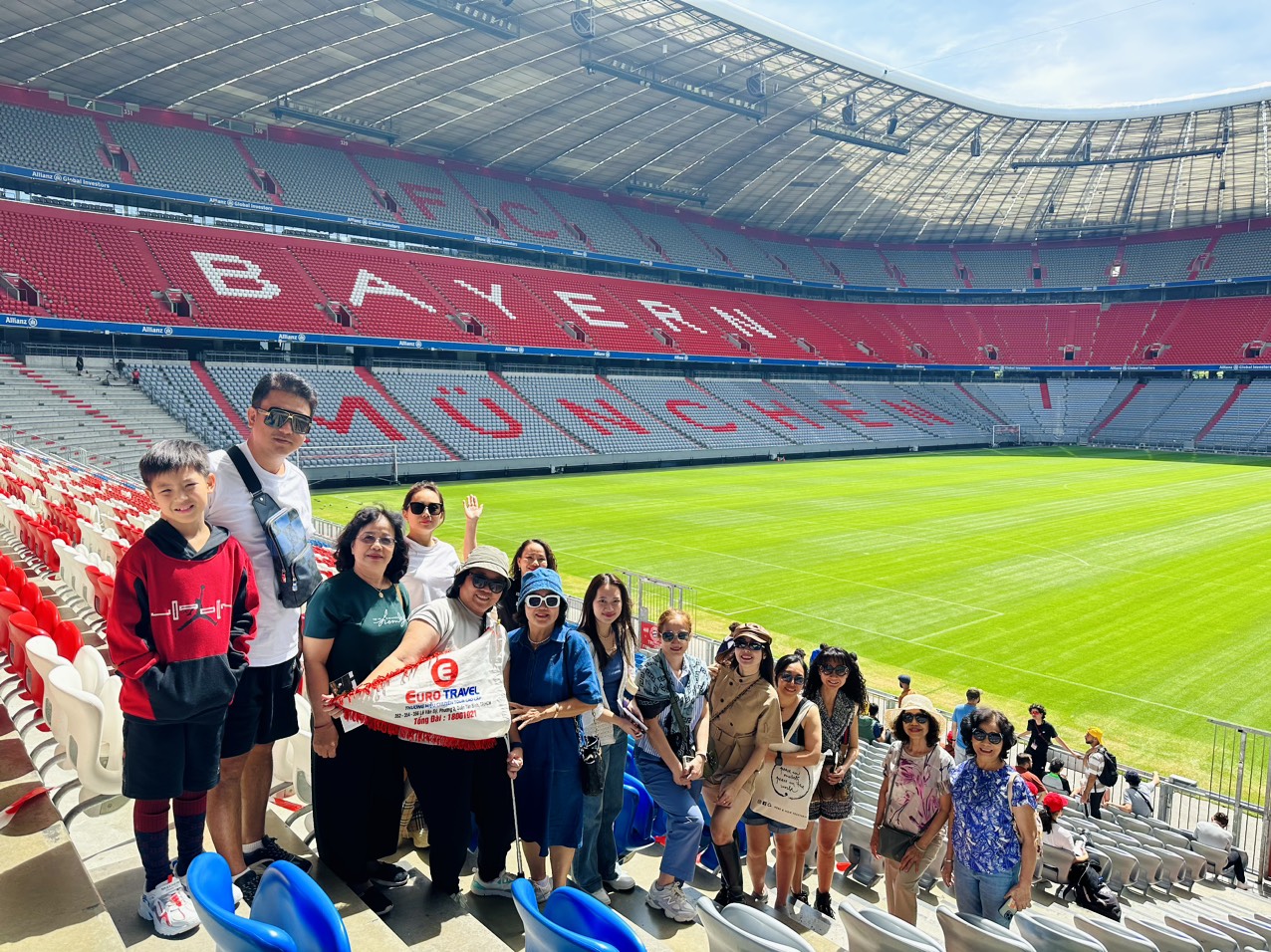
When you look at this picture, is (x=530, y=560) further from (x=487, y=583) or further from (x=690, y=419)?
(x=690, y=419)

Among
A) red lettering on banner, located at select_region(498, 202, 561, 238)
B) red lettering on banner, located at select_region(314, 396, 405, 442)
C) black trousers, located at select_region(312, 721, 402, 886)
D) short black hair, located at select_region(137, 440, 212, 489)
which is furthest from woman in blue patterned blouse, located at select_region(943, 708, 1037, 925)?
red lettering on banner, located at select_region(498, 202, 561, 238)

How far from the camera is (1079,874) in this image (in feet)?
18.5

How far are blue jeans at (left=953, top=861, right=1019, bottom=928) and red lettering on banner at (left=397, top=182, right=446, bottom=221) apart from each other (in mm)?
48366

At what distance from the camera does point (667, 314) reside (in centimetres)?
5366

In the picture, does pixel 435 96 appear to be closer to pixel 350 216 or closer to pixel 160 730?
pixel 350 216

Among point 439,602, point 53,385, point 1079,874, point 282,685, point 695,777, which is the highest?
point 53,385

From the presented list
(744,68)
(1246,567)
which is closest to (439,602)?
(1246,567)

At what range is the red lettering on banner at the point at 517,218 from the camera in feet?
169

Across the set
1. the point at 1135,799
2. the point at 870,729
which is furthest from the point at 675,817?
the point at 1135,799

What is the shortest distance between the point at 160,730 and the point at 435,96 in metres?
43.7

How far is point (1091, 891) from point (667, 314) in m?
49.9

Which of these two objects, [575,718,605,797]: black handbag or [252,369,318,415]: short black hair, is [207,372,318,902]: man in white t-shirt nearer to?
[252,369,318,415]: short black hair

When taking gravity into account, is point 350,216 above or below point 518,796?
above

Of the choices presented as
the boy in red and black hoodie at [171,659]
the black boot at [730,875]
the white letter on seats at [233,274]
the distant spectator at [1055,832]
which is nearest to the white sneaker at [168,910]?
the boy in red and black hoodie at [171,659]
